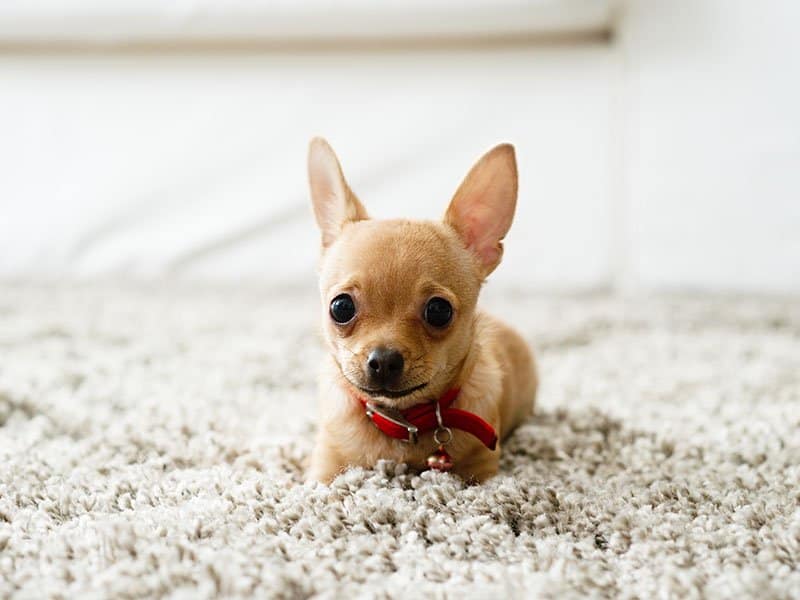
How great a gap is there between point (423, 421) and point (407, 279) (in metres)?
0.24

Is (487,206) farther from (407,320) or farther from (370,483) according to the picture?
(370,483)

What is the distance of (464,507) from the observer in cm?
112

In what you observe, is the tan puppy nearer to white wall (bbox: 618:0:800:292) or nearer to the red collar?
the red collar

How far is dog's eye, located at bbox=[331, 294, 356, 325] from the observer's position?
123 centimetres

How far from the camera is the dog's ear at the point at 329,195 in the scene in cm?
142

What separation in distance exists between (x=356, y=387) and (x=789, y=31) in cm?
232

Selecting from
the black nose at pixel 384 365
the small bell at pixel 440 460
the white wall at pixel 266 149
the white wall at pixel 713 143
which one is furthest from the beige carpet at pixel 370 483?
the white wall at pixel 266 149

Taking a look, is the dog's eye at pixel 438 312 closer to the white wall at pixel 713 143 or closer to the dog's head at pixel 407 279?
the dog's head at pixel 407 279

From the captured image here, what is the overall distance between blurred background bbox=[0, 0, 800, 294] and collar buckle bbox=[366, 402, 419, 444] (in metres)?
1.84

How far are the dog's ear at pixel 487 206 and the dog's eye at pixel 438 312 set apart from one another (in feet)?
0.59

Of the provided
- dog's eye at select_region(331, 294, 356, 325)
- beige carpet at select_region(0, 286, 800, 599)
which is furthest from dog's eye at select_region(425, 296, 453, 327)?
beige carpet at select_region(0, 286, 800, 599)

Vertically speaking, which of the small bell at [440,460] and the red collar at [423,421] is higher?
the red collar at [423,421]

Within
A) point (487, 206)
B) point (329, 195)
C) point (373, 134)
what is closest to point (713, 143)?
point (373, 134)

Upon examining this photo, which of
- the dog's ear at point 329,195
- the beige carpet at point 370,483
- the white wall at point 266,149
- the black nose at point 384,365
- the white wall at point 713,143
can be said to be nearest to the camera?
the beige carpet at point 370,483
